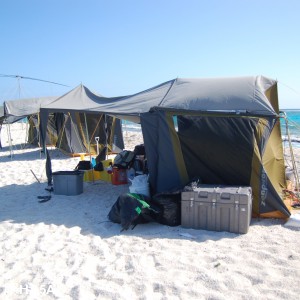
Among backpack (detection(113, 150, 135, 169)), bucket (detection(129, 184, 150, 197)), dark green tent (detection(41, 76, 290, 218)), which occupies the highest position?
dark green tent (detection(41, 76, 290, 218))

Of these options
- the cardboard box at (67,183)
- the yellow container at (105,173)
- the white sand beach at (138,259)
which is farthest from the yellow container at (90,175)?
the white sand beach at (138,259)

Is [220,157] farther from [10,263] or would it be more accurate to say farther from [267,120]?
[10,263]

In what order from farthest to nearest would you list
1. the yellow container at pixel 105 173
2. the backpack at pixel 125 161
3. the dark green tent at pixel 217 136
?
the yellow container at pixel 105 173
the backpack at pixel 125 161
the dark green tent at pixel 217 136

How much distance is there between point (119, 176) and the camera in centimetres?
745

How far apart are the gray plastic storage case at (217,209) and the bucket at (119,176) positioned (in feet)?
9.70

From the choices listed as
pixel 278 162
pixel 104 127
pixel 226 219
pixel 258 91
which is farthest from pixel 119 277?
pixel 104 127

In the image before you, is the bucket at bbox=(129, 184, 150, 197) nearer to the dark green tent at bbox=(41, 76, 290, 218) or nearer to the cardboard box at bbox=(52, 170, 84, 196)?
the dark green tent at bbox=(41, 76, 290, 218)

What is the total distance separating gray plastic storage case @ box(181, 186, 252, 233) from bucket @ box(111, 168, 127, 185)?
296cm

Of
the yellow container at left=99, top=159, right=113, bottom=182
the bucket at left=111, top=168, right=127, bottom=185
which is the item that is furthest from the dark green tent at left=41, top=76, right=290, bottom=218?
the yellow container at left=99, top=159, right=113, bottom=182

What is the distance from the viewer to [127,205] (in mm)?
4766

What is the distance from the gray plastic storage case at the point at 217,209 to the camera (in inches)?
174

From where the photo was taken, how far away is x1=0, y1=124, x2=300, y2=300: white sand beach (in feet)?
10.3

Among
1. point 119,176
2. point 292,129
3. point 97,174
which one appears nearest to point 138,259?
point 119,176

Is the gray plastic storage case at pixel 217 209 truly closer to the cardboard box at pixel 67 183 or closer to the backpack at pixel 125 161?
the cardboard box at pixel 67 183
